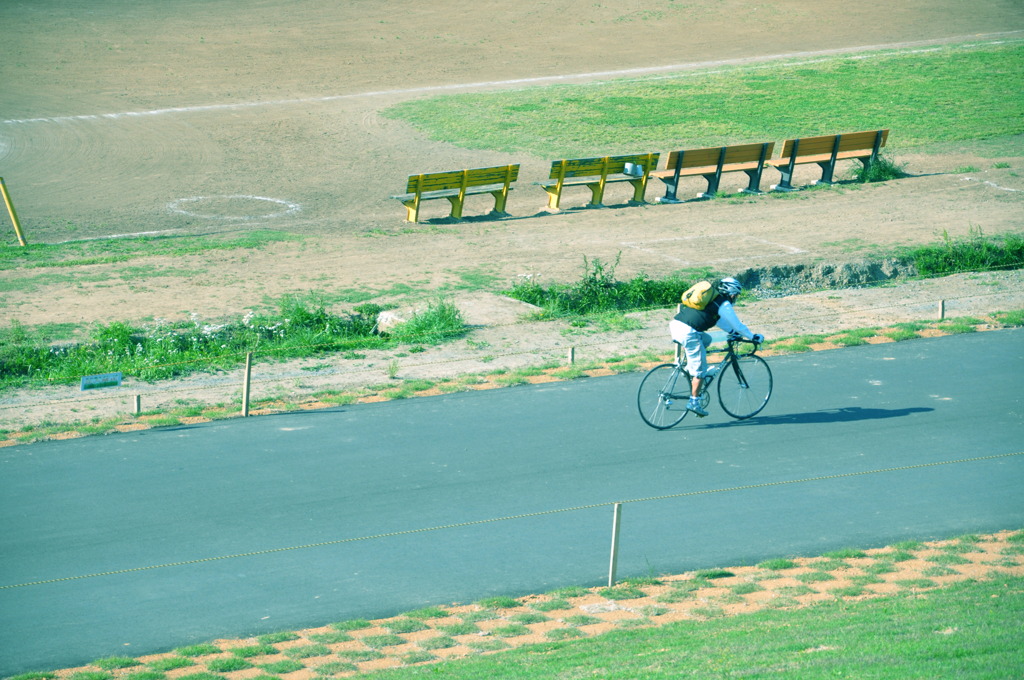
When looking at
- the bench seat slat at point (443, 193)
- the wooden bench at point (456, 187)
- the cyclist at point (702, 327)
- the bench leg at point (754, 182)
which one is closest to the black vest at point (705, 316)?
the cyclist at point (702, 327)

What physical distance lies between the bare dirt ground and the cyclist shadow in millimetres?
3130

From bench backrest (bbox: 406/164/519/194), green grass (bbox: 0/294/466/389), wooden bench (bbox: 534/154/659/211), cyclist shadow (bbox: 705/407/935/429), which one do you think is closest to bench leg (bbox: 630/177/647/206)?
wooden bench (bbox: 534/154/659/211)

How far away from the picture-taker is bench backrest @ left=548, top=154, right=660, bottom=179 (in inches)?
924

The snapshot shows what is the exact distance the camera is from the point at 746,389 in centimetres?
1277

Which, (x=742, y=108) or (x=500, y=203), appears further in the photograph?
(x=742, y=108)

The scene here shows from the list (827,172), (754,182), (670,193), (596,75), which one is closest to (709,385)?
(670,193)

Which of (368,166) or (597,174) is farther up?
(368,166)

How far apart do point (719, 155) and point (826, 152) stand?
310 cm

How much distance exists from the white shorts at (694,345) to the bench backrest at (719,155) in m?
12.7

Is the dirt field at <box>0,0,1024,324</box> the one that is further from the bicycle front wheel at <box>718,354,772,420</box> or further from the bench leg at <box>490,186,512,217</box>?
the bicycle front wheel at <box>718,354,772,420</box>

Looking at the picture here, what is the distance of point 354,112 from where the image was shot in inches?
1272

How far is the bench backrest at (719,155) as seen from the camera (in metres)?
24.4

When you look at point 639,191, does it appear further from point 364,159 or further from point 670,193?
point 364,159

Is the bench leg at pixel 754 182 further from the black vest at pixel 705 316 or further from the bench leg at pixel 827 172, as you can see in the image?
the black vest at pixel 705 316
